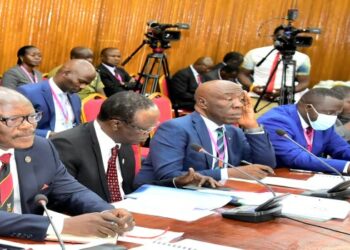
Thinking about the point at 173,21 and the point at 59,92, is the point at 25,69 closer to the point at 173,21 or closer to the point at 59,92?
the point at 59,92

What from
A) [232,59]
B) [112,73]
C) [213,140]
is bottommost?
[112,73]

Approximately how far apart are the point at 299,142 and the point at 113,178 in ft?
5.87

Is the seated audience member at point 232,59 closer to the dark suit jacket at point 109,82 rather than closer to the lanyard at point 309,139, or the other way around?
the dark suit jacket at point 109,82

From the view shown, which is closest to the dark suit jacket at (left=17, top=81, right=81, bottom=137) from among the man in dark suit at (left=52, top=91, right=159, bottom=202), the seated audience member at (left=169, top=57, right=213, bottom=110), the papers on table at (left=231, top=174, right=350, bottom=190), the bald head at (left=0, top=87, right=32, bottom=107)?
the man in dark suit at (left=52, top=91, right=159, bottom=202)

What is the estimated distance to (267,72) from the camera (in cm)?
936

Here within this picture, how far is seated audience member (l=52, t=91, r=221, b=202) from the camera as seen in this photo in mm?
3332

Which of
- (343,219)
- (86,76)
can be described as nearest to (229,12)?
(86,76)

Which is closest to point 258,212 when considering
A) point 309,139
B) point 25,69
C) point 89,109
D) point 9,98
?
point 9,98

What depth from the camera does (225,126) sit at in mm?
4242

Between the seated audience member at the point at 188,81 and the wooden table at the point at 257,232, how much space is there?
19.7 feet

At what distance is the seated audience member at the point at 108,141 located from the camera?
3.33 m

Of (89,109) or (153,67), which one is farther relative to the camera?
(153,67)

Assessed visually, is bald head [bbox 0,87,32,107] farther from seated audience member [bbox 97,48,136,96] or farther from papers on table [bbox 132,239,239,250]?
seated audience member [bbox 97,48,136,96]

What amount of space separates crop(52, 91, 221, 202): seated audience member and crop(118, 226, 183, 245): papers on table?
2.61ft
